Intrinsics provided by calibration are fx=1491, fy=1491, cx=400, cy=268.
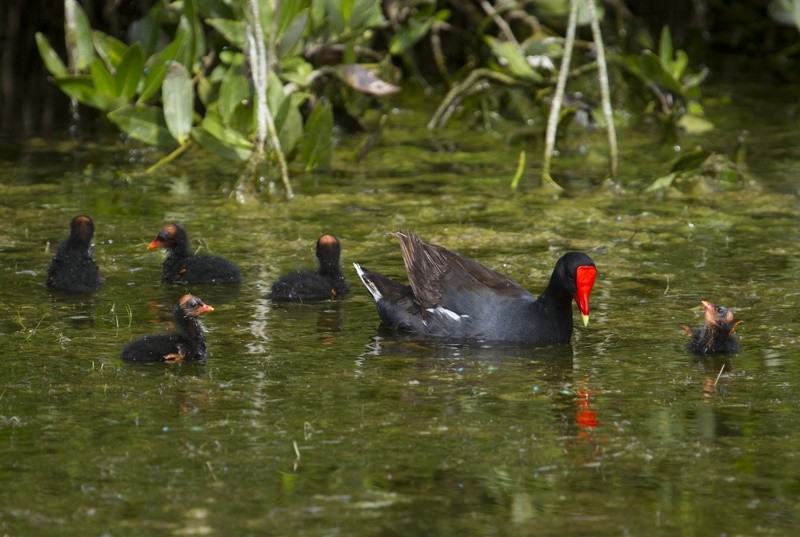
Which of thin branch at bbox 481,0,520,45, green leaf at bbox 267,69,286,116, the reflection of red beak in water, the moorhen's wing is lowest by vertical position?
the reflection of red beak in water

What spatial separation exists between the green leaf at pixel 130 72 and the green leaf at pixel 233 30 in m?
0.72

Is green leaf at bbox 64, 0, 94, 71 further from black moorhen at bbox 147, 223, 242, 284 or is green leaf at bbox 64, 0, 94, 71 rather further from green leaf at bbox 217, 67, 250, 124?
black moorhen at bbox 147, 223, 242, 284

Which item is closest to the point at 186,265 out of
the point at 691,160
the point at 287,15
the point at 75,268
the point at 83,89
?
the point at 75,268

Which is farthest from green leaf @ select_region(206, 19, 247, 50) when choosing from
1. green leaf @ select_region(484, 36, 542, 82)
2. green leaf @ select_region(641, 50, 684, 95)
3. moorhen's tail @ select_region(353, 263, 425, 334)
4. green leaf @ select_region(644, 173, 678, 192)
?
moorhen's tail @ select_region(353, 263, 425, 334)

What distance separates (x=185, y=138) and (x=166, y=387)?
13.0ft

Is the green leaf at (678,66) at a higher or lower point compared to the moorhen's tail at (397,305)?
higher

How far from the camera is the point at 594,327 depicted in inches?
266

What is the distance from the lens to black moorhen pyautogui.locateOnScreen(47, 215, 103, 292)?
7195mm

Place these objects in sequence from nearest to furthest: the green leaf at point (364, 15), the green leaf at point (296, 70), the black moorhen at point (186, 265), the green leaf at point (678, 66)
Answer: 1. the black moorhen at point (186, 265)
2. the green leaf at point (296, 70)
3. the green leaf at point (364, 15)
4. the green leaf at point (678, 66)

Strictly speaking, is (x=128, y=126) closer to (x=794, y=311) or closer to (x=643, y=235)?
(x=643, y=235)

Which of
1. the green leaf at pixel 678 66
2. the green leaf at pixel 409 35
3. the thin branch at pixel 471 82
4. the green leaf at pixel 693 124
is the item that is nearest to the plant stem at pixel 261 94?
the thin branch at pixel 471 82

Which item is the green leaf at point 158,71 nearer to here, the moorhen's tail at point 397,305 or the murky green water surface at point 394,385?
the murky green water surface at point 394,385

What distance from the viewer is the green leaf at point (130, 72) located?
9219 mm

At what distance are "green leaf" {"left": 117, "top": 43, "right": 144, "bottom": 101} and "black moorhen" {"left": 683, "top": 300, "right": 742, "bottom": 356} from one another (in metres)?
4.38
